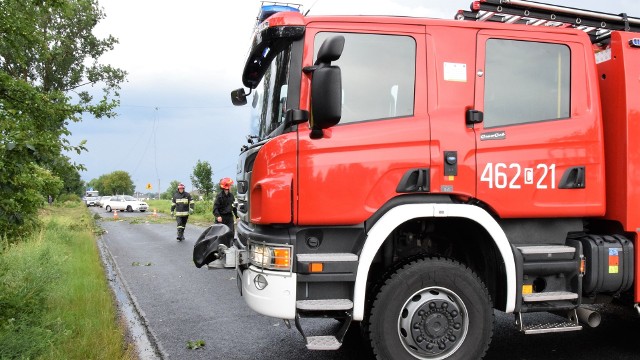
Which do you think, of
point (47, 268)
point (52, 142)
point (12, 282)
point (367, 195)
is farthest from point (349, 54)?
point (47, 268)

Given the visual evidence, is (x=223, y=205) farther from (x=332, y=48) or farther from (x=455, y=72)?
(x=332, y=48)

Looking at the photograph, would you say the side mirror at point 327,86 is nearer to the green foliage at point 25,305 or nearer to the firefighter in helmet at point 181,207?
the green foliage at point 25,305

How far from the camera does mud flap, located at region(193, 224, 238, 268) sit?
4.36 meters

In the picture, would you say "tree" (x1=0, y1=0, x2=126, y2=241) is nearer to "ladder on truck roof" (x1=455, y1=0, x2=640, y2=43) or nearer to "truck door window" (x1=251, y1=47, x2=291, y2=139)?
"truck door window" (x1=251, y1=47, x2=291, y2=139)

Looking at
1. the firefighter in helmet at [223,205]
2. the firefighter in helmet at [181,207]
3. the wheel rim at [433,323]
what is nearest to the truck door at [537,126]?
the wheel rim at [433,323]

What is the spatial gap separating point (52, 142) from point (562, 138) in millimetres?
4486

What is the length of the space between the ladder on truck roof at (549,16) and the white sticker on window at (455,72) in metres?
0.62

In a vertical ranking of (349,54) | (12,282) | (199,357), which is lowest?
(199,357)

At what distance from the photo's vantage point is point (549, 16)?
4332 millimetres

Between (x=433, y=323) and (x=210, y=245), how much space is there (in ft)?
6.68

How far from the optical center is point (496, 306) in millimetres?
3914

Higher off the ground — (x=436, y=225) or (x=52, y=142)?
(x=52, y=142)

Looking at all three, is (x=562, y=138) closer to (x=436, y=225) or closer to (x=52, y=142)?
(x=436, y=225)

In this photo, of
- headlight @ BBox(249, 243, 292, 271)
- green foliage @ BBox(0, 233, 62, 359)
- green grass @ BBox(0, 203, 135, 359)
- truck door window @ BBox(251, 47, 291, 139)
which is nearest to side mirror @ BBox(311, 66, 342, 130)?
truck door window @ BBox(251, 47, 291, 139)
